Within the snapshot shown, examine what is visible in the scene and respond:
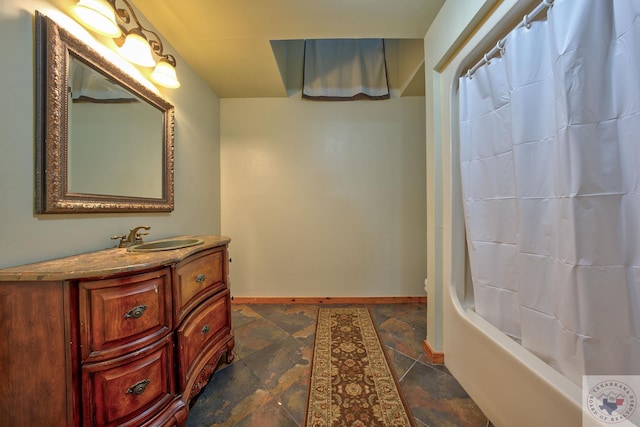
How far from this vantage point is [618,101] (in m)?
0.62

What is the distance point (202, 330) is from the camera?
3.82 feet

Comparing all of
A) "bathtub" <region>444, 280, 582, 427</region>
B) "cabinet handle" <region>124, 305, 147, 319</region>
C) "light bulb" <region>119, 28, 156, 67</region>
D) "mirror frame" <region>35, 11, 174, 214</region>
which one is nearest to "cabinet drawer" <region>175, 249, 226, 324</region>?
"cabinet handle" <region>124, 305, 147, 319</region>

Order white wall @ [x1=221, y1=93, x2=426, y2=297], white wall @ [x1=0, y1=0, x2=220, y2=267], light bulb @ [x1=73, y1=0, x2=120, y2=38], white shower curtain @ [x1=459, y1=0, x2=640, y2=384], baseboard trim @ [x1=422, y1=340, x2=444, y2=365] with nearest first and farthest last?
white shower curtain @ [x1=459, y1=0, x2=640, y2=384] < white wall @ [x1=0, y1=0, x2=220, y2=267] < light bulb @ [x1=73, y1=0, x2=120, y2=38] < baseboard trim @ [x1=422, y1=340, x2=444, y2=365] < white wall @ [x1=221, y1=93, x2=426, y2=297]

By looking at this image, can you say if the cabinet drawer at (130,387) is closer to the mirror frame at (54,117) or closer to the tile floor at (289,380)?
the tile floor at (289,380)

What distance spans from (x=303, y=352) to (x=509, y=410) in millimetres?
1153

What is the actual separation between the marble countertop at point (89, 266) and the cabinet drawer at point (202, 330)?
367 mm

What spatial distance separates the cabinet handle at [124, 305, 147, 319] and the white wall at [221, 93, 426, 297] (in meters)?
1.51

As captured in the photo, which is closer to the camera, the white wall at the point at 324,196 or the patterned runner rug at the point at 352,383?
the patterned runner rug at the point at 352,383

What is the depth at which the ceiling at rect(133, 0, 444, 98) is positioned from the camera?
1292mm

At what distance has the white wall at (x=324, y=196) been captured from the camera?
2279mm

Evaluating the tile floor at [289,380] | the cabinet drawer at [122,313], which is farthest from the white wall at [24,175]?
the tile floor at [289,380]

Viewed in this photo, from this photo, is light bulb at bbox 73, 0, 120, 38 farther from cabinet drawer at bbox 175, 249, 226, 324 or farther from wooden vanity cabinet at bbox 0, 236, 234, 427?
cabinet drawer at bbox 175, 249, 226, 324

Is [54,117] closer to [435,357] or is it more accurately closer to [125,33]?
[125,33]

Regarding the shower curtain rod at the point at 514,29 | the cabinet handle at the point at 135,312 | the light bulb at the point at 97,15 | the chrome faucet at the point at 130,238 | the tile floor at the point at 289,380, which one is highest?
the light bulb at the point at 97,15
